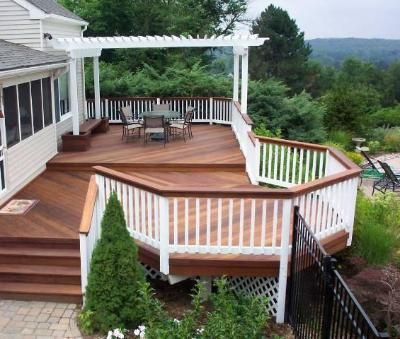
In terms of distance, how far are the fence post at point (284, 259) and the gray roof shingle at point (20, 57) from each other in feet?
15.0

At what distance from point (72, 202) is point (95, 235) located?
6.78 feet

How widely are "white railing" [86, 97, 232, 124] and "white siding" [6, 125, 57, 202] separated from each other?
15.4 ft

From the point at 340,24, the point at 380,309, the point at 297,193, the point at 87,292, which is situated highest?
the point at 340,24

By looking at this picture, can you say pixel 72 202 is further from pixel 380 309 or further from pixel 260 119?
pixel 260 119

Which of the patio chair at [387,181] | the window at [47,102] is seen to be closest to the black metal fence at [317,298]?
the window at [47,102]

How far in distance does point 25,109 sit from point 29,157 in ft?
3.06

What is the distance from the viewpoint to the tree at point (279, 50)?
1624 inches

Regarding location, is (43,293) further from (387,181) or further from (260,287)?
(387,181)

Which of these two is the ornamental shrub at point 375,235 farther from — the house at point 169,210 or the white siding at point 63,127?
the white siding at point 63,127

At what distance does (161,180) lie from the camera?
9266mm

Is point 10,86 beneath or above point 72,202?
above

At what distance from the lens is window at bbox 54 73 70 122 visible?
11376 millimetres

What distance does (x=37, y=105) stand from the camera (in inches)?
378

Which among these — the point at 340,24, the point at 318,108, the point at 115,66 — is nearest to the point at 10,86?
the point at 318,108
